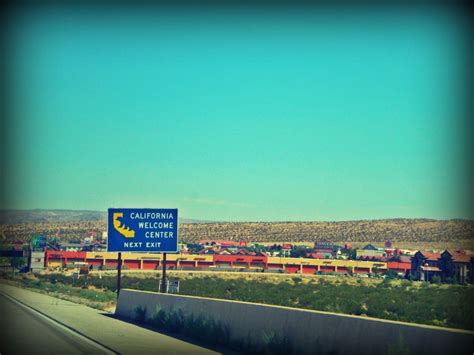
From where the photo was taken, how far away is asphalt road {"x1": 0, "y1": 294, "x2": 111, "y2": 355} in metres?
17.5

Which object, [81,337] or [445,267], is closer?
[81,337]

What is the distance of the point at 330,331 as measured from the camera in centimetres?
1435

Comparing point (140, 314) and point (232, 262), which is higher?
point (140, 314)

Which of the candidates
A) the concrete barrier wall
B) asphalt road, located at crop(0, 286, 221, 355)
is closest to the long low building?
asphalt road, located at crop(0, 286, 221, 355)

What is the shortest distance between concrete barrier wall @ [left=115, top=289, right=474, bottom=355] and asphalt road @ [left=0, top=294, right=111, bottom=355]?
3380mm

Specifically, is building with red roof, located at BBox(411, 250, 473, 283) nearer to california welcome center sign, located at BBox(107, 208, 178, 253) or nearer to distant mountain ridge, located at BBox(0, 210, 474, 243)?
california welcome center sign, located at BBox(107, 208, 178, 253)

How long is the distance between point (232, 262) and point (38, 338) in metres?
91.8

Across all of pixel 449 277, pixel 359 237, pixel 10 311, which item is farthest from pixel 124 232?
pixel 359 237

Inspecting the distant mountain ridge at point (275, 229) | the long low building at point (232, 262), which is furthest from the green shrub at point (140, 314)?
the distant mountain ridge at point (275, 229)

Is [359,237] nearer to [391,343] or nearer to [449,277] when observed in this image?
[449,277]

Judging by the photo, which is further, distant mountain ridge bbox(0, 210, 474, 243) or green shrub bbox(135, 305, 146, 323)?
distant mountain ridge bbox(0, 210, 474, 243)

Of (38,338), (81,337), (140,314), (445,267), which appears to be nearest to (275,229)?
(445,267)

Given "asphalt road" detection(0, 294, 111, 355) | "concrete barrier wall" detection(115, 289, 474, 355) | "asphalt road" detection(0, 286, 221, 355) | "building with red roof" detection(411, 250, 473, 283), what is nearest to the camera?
"concrete barrier wall" detection(115, 289, 474, 355)

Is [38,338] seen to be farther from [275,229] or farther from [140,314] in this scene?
[275,229]
